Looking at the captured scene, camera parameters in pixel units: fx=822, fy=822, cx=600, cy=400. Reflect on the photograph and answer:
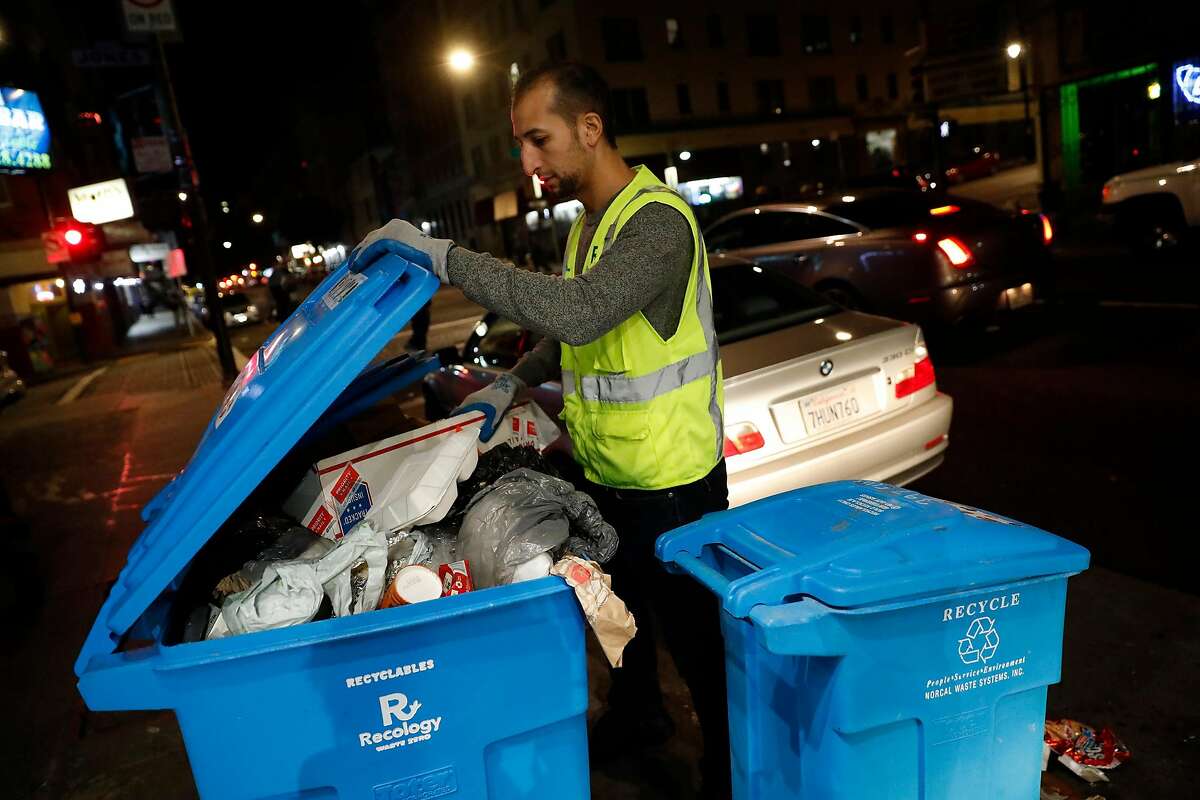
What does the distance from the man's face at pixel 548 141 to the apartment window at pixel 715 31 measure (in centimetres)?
3943

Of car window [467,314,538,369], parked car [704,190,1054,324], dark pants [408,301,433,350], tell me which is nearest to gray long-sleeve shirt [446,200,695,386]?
car window [467,314,538,369]

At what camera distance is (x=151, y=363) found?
20609mm

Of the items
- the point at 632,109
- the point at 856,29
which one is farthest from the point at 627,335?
the point at 856,29

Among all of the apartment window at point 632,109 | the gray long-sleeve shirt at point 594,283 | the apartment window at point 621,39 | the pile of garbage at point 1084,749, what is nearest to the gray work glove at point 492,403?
the gray long-sleeve shirt at point 594,283

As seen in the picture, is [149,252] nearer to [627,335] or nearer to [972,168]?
[972,168]

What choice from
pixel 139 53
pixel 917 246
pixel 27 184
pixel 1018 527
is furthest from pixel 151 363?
pixel 1018 527

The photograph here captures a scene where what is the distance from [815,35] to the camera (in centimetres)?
4050

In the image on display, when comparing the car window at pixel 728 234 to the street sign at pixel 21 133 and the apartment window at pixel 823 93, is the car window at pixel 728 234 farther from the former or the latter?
the apartment window at pixel 823 93

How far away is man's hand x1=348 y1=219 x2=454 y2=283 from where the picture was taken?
5.97ft

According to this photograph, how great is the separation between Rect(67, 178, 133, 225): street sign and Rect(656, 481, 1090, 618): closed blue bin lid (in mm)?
24311

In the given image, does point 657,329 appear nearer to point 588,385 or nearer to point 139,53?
point 588,385

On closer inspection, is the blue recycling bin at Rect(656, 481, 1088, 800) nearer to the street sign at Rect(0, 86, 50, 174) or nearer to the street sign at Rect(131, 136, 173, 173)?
the street sign at Rect(131, 136, 173, 173)

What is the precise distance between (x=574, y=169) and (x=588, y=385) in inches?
23.1

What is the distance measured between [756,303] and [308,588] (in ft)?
10.4
